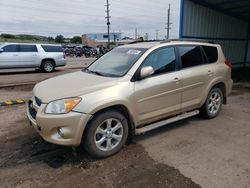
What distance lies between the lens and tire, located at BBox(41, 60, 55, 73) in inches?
516

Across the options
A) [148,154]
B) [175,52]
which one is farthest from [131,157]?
[175,52]

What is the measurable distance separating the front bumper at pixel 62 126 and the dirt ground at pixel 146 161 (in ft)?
1.46

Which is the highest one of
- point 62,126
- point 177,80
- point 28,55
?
point 28,55

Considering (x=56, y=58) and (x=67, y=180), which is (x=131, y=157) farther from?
(x=56, y=58)

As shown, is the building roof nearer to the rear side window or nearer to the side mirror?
the rear side window

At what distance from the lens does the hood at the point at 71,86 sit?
3143 millimetres

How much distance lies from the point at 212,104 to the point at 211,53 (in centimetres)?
116

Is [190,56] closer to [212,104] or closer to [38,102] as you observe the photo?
[212,104]

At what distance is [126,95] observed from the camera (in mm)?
3391

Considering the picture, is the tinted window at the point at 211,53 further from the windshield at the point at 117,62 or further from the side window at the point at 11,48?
the side window at the point at 11,48

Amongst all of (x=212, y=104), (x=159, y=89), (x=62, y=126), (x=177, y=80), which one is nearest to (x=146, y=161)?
(x=159, y=89)

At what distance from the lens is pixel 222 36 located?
44.2 feet

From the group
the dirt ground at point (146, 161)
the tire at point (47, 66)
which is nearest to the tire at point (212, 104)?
the dirt ground at point (146, 161)

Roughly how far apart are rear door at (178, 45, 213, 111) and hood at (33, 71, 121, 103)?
155cm
